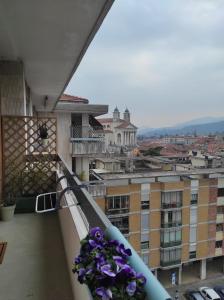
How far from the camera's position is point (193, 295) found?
14.0 meters

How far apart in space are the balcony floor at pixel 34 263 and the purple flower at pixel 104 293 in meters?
1.38

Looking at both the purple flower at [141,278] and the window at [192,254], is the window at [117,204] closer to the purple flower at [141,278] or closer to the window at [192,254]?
the window at [192,254]

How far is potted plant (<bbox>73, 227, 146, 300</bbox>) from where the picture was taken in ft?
2.24

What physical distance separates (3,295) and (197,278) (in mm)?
17420

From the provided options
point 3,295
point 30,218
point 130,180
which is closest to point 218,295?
point 130,180

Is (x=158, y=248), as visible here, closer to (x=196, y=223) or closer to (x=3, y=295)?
(x=196, y=223)

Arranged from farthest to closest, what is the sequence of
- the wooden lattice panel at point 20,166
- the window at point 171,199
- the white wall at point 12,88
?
the window at point 171,199 < the wooden lattice panel at point 20,166 < the white wall at point 12,88

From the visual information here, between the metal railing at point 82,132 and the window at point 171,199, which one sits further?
the window at point 171,199

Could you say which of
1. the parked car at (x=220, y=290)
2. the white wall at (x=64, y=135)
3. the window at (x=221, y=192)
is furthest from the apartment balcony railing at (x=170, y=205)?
the white wall at (x=64, y=135)

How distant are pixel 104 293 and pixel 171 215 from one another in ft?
49.3

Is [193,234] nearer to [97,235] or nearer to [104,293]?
[97,235]

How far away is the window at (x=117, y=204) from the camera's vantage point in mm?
13500

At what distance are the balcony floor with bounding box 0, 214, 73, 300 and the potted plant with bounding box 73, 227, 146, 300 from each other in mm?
1269

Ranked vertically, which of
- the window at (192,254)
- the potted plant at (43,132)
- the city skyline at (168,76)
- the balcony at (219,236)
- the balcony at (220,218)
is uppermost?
the city skyline at (168,76)
